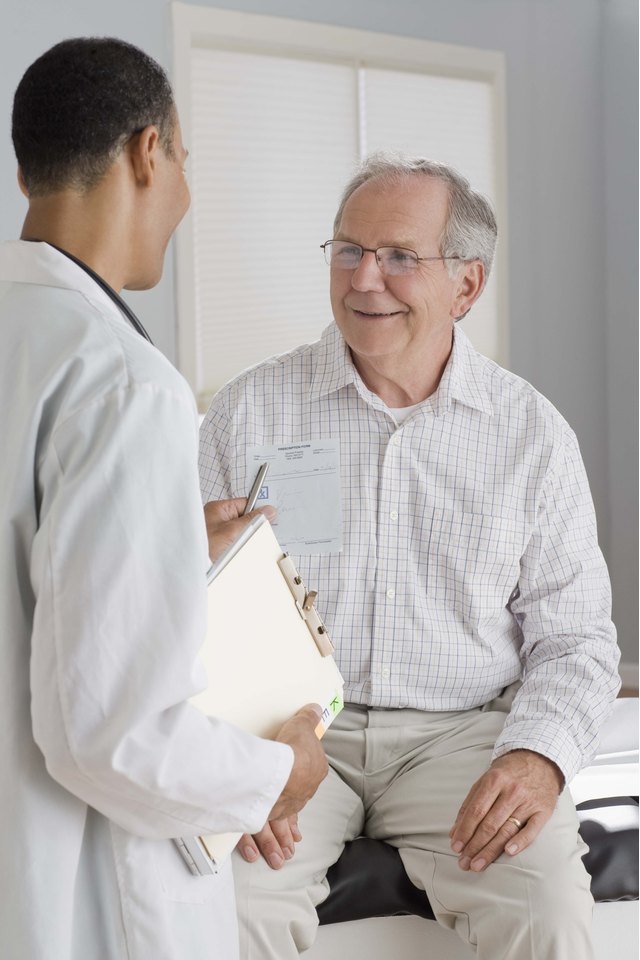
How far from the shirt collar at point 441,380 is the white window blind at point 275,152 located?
7.62ft

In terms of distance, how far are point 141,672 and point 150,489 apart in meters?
0.15

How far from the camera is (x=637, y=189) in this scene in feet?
15.6

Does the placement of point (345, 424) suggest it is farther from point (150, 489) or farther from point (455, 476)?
point (150, 489)

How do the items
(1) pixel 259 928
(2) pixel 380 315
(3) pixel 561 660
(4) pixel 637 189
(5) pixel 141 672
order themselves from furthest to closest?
(4) pixel 637 189 → (2) pixel 380 315 → (3) pixel 561 660 → (1) pixel 259 928 → (5) pixel 141 672

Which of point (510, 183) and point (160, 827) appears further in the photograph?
point (510, 183)

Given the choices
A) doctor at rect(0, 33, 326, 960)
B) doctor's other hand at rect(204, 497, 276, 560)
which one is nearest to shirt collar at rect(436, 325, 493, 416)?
doctor's other hand at rect(204, 497, 276, 560)

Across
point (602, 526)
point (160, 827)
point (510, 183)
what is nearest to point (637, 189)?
point (510, 183)

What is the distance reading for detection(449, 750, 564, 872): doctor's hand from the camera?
4.96 feet

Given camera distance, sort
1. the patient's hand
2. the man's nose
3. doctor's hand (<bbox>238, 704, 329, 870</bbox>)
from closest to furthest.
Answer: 1. doctor's hand (<bbox>238, 704, 329, 870</bbox>)
2. the patient's hand
3. the man's nose

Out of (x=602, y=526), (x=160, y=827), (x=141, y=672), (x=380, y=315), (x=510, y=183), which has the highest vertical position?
(x=510, y=183)

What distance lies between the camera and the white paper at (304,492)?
5.94 ft

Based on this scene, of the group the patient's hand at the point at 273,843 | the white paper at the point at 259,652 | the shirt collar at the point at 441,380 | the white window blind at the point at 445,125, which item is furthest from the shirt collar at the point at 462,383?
the white window blind at the point at 445,125

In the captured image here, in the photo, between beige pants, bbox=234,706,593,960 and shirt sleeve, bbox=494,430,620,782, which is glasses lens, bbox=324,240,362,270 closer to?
shirt sleeve, bbox=494,430,620,782

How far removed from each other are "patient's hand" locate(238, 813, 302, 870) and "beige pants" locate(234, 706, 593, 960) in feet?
0.05
